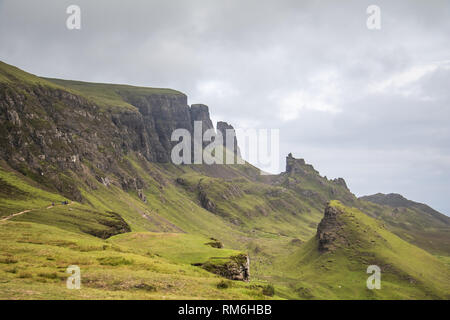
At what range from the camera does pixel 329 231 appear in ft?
596

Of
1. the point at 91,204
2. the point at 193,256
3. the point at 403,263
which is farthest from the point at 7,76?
the point at 403,263

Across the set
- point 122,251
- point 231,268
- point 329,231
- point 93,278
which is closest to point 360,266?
point 329,231

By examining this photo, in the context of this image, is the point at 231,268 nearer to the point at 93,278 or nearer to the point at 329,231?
the point at 93,278

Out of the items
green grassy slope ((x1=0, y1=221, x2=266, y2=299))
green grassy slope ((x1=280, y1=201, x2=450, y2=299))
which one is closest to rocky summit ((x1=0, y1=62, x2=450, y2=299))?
green grassy slope ((x1=0, y1=221, x2=266, y2=299))

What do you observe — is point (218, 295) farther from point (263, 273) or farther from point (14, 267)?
point (263, 273)

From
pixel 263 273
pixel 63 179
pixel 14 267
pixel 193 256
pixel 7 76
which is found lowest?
pixel 263 273

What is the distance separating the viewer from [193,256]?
68.9 m

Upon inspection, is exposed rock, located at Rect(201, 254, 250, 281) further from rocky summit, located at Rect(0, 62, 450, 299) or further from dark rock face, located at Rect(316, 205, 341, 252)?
dark rock face, located at Rect(316, 205, 341, 252)

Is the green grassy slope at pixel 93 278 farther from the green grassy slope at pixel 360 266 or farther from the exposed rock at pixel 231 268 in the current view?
the green grassy slope at pixel 360 266

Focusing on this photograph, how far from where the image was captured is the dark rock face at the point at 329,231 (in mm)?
174250

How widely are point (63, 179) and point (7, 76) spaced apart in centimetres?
9422

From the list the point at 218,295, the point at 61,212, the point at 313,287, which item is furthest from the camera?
the point at 313,287

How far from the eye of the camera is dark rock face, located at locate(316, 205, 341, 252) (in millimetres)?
174250
